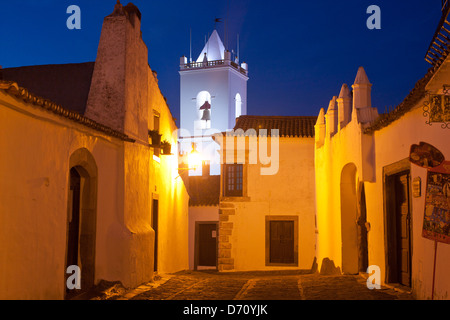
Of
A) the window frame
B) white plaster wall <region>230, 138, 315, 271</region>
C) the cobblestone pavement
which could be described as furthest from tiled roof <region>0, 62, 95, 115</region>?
white plaster wall <region>230, 138, 315, 271</region>

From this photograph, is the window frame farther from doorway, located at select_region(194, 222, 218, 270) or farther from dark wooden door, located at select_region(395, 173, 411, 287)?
dark wooden door, located at select_region(395, 173, 411, 287)

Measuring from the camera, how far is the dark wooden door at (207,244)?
→ 24.5m

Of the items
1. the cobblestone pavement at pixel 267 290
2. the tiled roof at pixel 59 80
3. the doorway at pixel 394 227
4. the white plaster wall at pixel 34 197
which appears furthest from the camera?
the tiled roof at pixel 59 80

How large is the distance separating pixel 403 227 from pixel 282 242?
9834 millimetres

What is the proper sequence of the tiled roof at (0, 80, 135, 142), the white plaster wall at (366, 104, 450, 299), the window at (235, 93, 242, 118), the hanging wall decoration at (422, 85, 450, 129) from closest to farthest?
the tiled roof at (0, 80, 135, 142) → the hanging wall decoration at (422, 85, 450, 129) → the white plaster wall at (366, 104, 450, 299) → the window at (235, 93, 242, 118)

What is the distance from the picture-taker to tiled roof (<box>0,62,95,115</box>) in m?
13.2

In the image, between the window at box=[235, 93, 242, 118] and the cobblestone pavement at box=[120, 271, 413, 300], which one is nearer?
the cobblestone pavement at box=[120, 271, 413, 300]

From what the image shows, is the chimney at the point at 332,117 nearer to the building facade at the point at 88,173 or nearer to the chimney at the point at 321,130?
the chimney at the point at 321,130

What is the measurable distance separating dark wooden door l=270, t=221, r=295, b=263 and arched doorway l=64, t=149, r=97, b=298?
1025cm

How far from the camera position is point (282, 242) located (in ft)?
64.2

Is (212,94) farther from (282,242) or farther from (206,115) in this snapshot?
(282,242)

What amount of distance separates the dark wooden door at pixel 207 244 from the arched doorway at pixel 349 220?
38.8ft

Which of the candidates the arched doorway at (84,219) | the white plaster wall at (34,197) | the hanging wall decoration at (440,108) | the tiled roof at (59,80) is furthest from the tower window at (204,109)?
the hanging wall decoration at (440,108)

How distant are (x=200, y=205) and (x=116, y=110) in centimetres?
1286
